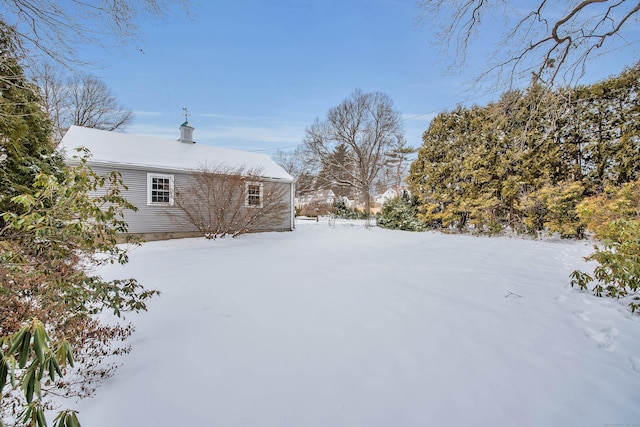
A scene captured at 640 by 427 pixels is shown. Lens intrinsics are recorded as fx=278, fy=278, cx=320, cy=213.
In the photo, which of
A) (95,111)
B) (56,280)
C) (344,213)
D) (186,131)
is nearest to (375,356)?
(56,280)

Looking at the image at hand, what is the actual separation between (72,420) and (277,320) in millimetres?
2092

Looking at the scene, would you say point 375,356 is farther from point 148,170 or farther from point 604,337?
point 148,170

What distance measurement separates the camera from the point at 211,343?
2418mm

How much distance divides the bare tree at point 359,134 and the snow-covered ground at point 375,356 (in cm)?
1630

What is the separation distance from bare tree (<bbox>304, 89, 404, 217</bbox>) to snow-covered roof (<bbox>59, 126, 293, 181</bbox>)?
846cm

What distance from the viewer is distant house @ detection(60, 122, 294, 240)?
30.2 ft

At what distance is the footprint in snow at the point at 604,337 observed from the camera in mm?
2350

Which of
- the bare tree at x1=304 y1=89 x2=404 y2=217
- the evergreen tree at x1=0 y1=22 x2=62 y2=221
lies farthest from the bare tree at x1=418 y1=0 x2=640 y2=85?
the bare tree at x1=304 y1=89 x2=404 y2=217

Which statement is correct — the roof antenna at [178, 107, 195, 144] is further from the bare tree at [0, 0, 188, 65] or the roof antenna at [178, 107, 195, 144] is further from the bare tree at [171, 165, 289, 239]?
the bare tree at [0, 0, 188, 65]

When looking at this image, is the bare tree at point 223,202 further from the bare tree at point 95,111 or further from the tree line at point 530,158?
the bare tree at point 95,111

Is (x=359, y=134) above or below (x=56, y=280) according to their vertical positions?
above

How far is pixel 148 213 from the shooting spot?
9609 millimetres

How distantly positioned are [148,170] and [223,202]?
287 cm

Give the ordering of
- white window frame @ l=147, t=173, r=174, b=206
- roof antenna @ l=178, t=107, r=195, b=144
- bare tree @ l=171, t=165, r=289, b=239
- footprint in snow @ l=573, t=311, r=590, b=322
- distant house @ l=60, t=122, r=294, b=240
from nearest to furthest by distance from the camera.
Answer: footprint in snow @ l=573, t=311, r=590, b=322 < distant house @ l=60, t=122, r=294, b=240 < bare tree @ l=171, t=165, r=289, b=239 < white window frame @ l=147, t=173, r=174, b=206 < roof antenna @ l=178, t=107, r=195, b=144
